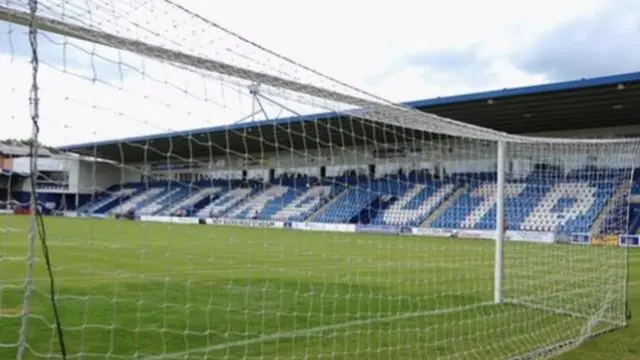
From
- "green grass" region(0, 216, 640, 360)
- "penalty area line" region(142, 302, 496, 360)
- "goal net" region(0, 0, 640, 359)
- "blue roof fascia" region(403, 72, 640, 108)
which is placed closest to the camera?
"goal net" region(0, 0, 640, 359)

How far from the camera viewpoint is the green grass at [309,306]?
636cm

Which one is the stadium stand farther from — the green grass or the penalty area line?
the penalty area line

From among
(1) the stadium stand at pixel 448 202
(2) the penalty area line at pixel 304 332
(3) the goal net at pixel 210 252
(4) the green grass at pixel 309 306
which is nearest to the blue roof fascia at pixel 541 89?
(1) the stadium stand at pixel 448 202

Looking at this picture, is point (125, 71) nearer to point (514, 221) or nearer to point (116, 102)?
point (116, 102)

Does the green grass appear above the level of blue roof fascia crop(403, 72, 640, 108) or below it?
below

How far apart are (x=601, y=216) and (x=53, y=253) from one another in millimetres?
15130

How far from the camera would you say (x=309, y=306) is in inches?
350

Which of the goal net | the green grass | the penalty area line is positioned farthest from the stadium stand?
the penalty area line

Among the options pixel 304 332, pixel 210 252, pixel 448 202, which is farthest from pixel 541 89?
pixel 304 332

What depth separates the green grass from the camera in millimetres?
6355

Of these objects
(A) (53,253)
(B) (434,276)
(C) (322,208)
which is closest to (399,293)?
(B) (434,276)

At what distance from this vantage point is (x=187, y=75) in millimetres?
4887

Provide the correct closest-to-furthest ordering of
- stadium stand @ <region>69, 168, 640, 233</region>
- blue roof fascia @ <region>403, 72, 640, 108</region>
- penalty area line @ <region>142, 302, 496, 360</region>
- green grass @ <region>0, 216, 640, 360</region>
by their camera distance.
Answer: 1. penalty area line @ <region>142, 302, 496, 360</region>
2. green grass @ <region>0, 216, 640, 360</region>
3. stadium stand @ <region>69, 168, 640, 233</region>
4. blue roof fascia @ <region>403, 72, 640, 108</region>

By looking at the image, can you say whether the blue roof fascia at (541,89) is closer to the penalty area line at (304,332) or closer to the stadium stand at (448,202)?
the stadium stand at (448,202)
